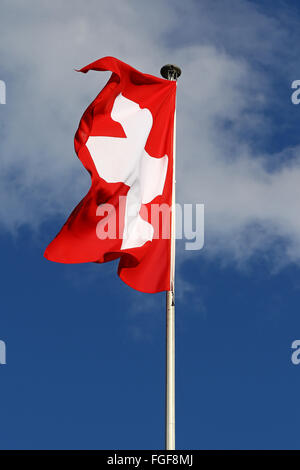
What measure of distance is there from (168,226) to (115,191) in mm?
1574

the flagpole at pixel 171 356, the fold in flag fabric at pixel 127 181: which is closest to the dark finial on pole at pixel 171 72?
the fold in flag fabric at pixel 127 181

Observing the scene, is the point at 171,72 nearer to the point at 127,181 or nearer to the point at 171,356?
the point at 127,181

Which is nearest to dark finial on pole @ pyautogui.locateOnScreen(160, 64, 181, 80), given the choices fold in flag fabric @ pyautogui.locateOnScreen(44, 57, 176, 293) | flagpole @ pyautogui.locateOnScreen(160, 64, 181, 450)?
fold in flag fabric @ pyautogui.locateOnScreen(44, 57, 176, 293)

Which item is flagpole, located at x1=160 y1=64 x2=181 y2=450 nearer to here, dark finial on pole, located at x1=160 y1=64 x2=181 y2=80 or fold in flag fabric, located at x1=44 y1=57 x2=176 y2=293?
fold in flag fabric, located at x1=44 y1=57 x2=176 y2=293

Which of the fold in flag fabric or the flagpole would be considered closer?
the flagpole

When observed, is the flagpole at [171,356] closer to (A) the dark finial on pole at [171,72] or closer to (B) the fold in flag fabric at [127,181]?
(B) the fold in flag fabric at [127,181]

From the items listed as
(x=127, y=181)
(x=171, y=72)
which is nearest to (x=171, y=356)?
(x=127, y=181)

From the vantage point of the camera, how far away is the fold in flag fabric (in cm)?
1944

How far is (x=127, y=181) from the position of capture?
20.6 m

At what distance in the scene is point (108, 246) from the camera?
63.6ft
